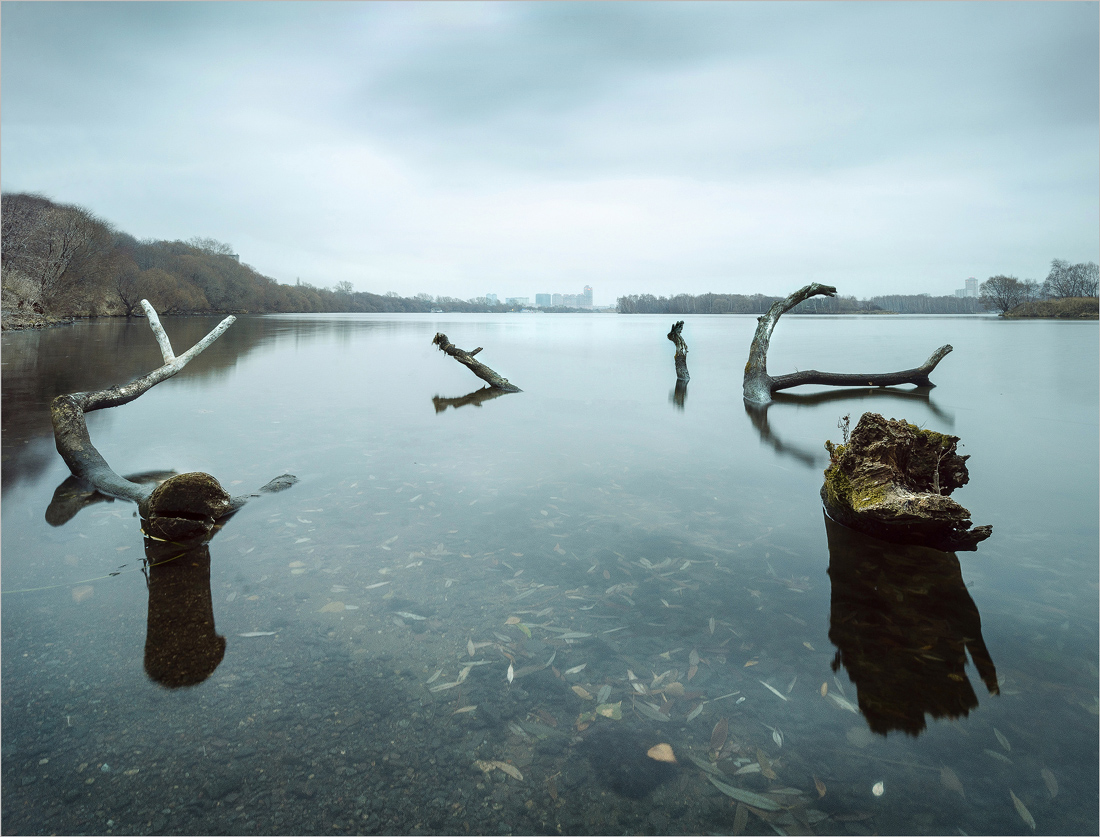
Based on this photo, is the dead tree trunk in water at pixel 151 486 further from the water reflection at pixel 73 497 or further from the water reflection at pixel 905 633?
the water reflection at pixel 905 633

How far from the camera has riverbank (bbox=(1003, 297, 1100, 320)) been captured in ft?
266

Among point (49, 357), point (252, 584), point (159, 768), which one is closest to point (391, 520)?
point (252, 584)

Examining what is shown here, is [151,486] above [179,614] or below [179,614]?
above

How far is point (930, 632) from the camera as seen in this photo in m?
3.93

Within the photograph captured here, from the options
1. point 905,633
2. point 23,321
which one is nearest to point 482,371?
point 905,633

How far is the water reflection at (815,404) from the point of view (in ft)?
31.9

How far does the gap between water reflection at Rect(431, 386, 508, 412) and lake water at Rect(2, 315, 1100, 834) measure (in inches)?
251

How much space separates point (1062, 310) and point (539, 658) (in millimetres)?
112403

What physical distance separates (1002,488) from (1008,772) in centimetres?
659

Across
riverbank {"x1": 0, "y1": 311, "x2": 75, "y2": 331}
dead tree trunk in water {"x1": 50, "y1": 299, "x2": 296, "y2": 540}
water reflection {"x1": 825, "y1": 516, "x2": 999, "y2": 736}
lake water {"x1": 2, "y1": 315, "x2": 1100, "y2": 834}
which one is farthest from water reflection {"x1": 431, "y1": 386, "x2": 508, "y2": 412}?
riverbank {"x1": 0, "y1": 311, "x2": 75, "y2": 331}

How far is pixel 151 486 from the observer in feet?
23.1

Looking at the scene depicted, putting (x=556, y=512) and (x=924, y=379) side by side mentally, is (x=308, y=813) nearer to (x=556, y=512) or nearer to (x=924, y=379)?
(x=556, y=512)

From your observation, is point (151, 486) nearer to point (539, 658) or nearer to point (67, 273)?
point (539, 658)

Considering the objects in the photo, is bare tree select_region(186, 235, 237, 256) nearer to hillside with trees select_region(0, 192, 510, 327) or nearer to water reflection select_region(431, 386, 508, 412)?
hillside with trees select_region(0, 192, 510, 327)
